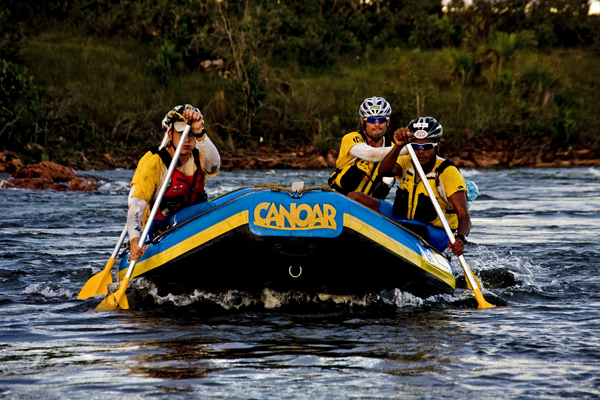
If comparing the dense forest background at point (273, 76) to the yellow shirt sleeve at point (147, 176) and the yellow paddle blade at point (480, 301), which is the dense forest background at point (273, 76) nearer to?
the yellow shirt sleeve at point (147, 176)

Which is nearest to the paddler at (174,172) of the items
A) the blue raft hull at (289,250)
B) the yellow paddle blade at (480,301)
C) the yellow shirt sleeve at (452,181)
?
the blue raft hull at (289,250)

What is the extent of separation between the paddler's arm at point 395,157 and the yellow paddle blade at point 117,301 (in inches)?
87.8

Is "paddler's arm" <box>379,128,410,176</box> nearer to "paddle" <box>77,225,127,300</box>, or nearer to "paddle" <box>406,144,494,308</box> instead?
"paddle" <box>406,144,494,308</box>

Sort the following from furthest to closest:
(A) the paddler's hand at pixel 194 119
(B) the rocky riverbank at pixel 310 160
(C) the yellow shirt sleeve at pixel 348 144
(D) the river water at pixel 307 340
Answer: (B) the rocky riverbank at pixel 310 160
(C) the yellow shirt sleeve at pixel 348 144
(A) the paddler's hand at pixel 194 119
(D) the river water at pixel 307 340

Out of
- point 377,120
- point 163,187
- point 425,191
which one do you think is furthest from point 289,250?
point 377,120

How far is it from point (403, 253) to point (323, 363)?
5.54ft

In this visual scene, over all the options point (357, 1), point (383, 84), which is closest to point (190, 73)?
point (383, 84)

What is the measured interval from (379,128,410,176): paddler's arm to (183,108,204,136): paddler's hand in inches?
59.4

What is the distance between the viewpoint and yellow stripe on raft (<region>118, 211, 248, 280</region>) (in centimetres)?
575

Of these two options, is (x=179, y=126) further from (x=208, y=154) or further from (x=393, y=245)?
(x=393, y=245)

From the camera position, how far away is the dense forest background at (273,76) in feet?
89.5

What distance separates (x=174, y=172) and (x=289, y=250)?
52.0 inches

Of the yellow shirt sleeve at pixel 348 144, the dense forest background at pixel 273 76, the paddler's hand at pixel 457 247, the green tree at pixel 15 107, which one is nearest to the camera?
the paddler's hand at pixel 457 247

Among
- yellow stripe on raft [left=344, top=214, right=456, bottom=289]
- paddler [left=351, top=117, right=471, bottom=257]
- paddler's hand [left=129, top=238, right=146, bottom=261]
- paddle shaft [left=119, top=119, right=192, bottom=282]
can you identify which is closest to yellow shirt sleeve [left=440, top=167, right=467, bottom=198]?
paddler [left=351, top=117, right=471, bottom=257]
